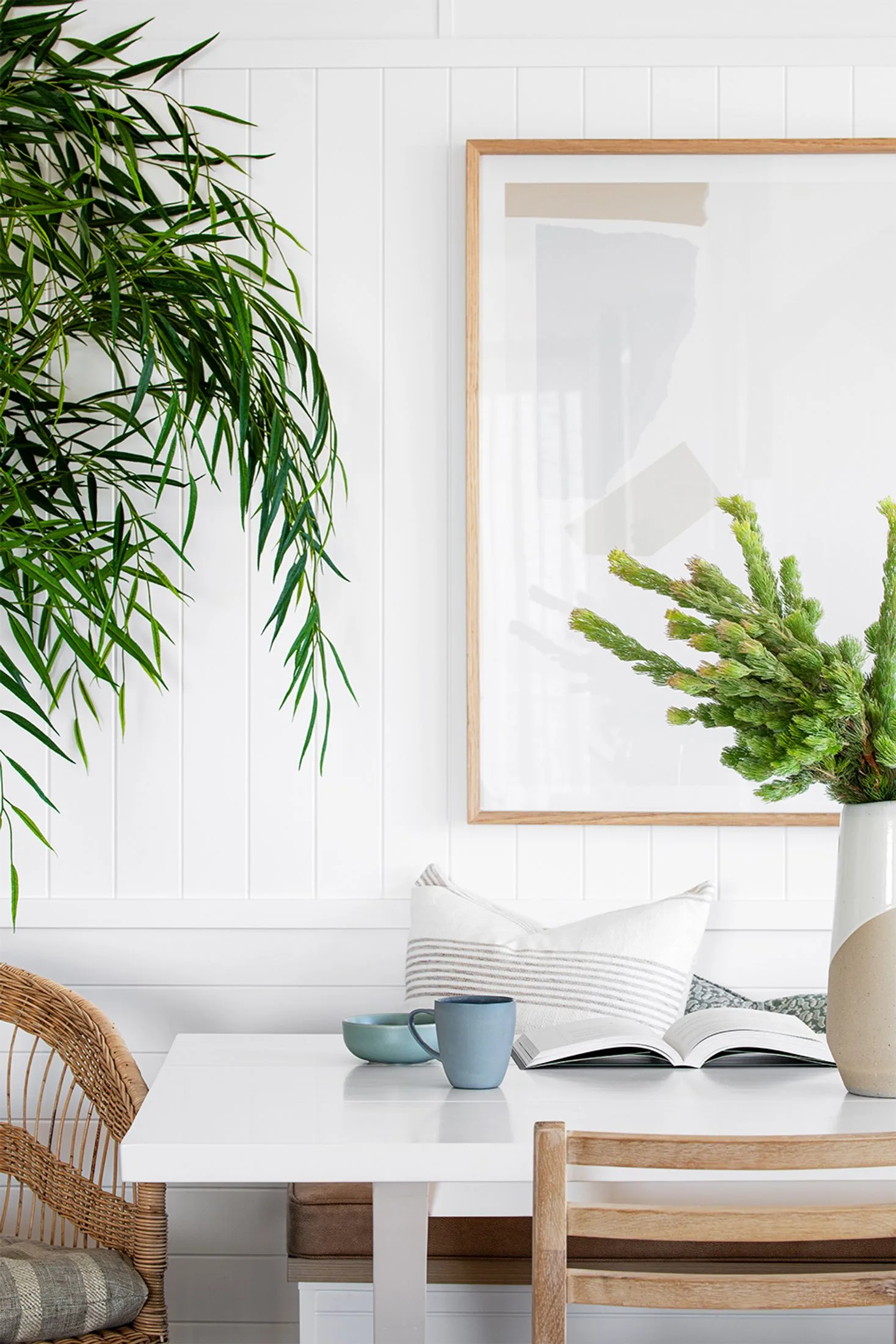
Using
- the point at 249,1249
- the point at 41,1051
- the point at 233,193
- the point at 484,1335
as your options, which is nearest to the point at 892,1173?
the point at 484,1335

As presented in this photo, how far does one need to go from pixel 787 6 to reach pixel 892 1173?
192 cm

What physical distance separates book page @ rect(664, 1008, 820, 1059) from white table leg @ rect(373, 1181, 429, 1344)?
0.44 metres

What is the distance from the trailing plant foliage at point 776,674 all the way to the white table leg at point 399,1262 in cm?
52

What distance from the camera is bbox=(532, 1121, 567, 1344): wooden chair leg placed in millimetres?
882

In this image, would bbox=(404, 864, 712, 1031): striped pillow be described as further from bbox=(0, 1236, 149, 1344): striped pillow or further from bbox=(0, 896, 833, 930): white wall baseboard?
bbox=(0, 1236, 149, 1344): striped pillow

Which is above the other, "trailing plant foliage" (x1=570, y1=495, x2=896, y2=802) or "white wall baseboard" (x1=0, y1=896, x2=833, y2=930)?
"trailing plant foliage" (x1=570, y1=495, x2=896, y2=802)

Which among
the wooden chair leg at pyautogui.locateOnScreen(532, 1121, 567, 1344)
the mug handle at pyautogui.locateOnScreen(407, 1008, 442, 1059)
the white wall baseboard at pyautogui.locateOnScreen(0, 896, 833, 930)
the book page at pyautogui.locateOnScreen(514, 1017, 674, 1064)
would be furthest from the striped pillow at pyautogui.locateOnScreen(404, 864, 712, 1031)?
the wooden chair leg at pyautogui.locateOnScreen(532, 1121, 567, 1344)

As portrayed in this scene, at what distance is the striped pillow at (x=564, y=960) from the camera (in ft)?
5.53

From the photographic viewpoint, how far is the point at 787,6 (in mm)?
2115

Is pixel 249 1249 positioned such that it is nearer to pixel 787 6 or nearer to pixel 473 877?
pixel 473 877

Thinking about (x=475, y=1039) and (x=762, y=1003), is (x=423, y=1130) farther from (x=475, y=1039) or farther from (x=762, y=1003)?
(x=762, y=1003)

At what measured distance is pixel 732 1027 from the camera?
1.43 meters

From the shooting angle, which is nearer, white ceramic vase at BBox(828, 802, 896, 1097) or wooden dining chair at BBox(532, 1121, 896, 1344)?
wooden dining chair at BBox(532, 1121, 896, 1344)

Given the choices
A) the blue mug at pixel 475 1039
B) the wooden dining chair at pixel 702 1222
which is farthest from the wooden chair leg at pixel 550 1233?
the blue mug at pixel 475 1039
